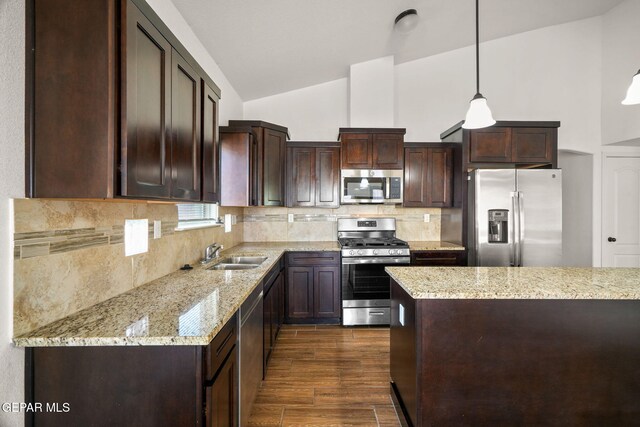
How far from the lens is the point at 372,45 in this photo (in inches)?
135

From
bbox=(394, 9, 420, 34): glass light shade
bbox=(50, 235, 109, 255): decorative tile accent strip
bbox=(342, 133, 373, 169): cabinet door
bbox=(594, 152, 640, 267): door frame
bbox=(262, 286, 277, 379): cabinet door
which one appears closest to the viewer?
bbox=(50, 235, 109, 255): decorative tile accent strip

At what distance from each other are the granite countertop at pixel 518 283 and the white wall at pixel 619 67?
2.77m

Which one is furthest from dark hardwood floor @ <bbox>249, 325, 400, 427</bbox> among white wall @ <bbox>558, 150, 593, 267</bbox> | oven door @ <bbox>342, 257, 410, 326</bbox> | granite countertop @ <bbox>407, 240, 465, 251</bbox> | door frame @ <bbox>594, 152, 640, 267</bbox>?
door frame @ <bbox>594, 152, 640, 267</bbox>

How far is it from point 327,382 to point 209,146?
1962 millimetres

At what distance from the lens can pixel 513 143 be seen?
344 cm

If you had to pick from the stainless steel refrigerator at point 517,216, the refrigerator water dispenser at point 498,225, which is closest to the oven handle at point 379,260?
the stainless steel refrigerator at point 517,216

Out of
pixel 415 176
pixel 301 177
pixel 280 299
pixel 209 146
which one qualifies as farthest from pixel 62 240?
pixel 415 176

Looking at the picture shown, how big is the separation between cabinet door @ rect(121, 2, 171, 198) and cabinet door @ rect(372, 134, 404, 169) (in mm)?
2678

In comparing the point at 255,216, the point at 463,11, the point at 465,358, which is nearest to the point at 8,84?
the point at 465,358

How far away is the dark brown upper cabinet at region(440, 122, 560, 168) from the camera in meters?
3.43

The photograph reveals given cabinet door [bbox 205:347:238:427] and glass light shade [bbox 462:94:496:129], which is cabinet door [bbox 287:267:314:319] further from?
glass light shade [bbox 462:94:496:129]

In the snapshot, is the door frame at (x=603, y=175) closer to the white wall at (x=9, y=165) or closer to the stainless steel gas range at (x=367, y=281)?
the stainless steel gas range at (x=367, y=281)

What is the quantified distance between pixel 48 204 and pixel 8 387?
649mm

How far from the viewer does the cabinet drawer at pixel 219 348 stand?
1106mm
